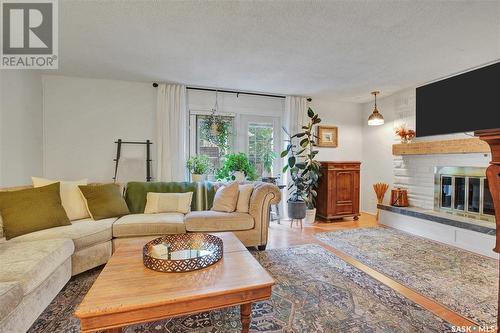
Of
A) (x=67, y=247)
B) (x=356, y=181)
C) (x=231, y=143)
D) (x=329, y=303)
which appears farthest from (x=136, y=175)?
(x=356, y=181)

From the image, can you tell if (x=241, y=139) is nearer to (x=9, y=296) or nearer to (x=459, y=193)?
(x=459, y=193)

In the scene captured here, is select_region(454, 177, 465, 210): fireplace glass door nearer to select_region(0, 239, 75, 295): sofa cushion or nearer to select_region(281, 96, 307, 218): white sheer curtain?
select_region(281, 96, 307, 218): white sheer curtain

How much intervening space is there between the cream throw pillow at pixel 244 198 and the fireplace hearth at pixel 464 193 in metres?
3.01

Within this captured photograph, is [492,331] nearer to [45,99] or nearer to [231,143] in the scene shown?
[231,143]

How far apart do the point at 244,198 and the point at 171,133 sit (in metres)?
1.79

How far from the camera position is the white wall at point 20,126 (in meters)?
2.71

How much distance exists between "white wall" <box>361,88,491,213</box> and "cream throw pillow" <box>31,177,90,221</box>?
4.86 m

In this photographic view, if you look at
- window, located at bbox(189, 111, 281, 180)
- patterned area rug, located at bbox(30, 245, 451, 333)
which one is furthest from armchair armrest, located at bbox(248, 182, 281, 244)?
window, located at bbox(189, 111, 281, 180)

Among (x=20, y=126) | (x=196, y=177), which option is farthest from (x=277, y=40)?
(x=20, y=126)

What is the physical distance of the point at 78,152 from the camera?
3.70 meters

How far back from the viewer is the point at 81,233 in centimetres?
219

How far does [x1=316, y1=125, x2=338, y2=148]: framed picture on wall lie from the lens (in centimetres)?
494

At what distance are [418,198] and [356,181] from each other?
3.27ft

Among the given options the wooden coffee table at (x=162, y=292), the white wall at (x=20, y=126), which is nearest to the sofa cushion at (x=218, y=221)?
the wooden coffee table at (x=162, y=292)
